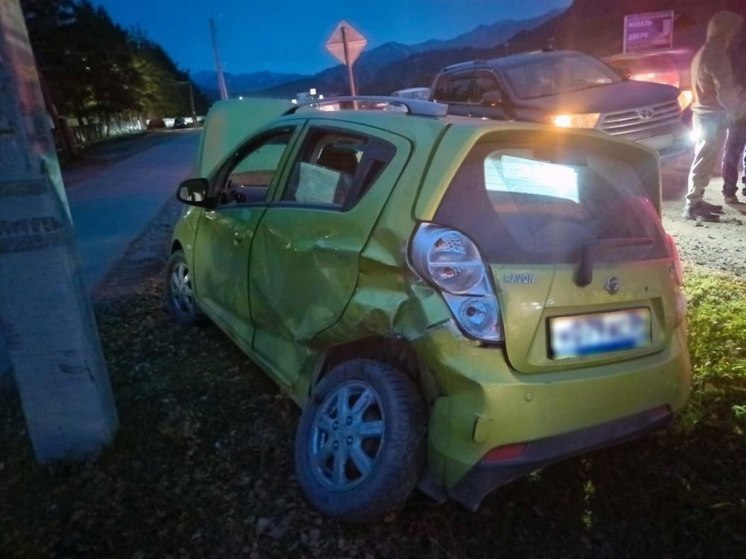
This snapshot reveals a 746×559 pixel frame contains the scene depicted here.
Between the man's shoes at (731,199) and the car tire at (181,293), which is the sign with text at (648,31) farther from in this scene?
the car tire at (181,293)

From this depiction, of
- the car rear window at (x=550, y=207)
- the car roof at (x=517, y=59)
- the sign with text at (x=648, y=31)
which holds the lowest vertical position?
the car rear window at (x=550, y=207)

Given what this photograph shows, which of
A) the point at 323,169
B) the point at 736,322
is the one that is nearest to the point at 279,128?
the point at 323,169

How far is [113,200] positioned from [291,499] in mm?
11129

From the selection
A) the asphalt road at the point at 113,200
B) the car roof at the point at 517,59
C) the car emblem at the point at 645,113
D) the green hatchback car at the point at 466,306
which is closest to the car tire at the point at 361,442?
the green hatchback car at the point at 466,306

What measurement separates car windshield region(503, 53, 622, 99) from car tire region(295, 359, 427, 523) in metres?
6.83

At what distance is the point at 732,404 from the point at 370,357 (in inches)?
78.2

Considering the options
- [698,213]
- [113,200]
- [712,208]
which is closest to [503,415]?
[698,213]

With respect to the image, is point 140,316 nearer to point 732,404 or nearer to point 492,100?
point 732,404

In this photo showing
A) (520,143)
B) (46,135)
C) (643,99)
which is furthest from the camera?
(643,99)

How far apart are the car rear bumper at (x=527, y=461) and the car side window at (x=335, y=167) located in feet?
3.98

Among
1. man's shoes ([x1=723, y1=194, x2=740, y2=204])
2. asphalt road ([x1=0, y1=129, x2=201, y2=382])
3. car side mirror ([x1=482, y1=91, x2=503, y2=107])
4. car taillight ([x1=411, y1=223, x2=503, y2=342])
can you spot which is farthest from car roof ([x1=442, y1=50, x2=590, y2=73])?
car taillight ([x1=411, y1=223, x2=503, y2=342])

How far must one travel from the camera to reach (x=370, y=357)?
253 cm

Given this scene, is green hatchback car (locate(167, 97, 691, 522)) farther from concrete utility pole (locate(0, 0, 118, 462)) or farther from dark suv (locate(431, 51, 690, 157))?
dark suv (locate(431, 51, 690, 157))

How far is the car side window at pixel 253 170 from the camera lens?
11.6 feet
